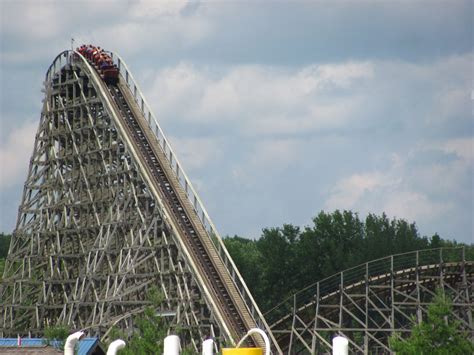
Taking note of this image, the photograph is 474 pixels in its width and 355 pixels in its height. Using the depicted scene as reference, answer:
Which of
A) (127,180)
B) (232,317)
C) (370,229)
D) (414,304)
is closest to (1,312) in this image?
(127,180)

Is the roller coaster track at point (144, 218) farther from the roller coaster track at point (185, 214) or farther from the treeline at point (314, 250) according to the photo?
the treeline at point (314, 250)

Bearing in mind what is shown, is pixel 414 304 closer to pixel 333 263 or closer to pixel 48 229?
pixel 48 229

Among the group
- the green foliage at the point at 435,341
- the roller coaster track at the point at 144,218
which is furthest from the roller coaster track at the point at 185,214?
the green foliage at the point at 435,341

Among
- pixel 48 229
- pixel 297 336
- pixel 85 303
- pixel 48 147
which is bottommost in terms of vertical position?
pixel 297 336

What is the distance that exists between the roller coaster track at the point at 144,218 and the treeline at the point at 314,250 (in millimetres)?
21438

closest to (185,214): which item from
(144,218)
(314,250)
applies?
(144,218)

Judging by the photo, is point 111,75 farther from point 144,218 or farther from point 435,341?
point 435,341

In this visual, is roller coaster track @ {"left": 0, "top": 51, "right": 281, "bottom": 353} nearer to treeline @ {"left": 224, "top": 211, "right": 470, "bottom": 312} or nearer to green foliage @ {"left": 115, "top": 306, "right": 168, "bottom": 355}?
green foliage @ {"left": 115, "top": 306, "right": 168, "bottom": 355}

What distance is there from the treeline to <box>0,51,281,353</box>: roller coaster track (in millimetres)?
21438

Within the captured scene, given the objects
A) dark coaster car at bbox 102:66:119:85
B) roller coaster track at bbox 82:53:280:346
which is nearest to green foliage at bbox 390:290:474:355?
roller coaster track at bbox 82:53:280:346

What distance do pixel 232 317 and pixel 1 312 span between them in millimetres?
17362

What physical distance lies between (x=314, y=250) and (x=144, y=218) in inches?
1068

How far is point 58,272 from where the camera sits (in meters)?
50.8

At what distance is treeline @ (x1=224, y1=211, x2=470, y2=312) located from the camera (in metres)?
69.9
